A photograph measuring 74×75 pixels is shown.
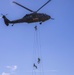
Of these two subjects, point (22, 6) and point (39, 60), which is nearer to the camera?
point (39, 60)

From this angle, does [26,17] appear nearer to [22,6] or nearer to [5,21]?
[22,6]

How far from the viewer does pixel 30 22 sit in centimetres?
4156

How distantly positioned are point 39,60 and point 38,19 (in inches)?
427

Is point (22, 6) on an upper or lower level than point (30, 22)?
upper

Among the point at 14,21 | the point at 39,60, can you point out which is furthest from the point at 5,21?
the point at 39,60

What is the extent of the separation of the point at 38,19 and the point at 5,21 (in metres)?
8.92

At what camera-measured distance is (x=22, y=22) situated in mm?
43000

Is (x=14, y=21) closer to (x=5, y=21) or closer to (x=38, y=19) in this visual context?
(x=5, y=21)

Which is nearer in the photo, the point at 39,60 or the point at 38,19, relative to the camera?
the point at 39,60

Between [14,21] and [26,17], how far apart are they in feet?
10.7

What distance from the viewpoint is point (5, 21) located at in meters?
43.7

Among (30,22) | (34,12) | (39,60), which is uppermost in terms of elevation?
(34,12)

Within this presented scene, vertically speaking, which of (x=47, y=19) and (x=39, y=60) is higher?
(x=47, y=19)

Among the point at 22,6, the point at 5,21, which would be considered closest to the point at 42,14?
the point at 22,6
